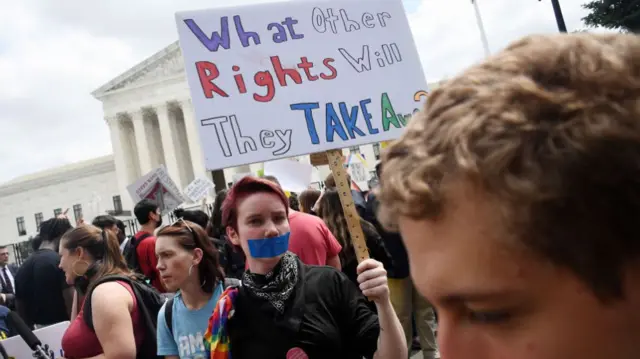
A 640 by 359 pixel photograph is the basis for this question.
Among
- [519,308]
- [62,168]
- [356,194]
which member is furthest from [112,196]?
[519,308]

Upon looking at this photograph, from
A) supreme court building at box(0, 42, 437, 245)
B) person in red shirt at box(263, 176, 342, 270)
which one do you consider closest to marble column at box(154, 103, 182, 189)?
supreme court building at box(0, 42, 437, 245)

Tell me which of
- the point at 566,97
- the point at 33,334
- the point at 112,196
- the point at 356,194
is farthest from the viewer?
the point at 112,196

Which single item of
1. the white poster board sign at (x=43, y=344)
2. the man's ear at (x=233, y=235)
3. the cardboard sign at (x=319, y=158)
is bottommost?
the white poster board sign at (x=43, y=344)


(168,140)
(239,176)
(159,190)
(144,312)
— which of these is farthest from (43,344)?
(168,140)

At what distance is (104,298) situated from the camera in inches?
118

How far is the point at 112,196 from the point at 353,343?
66.8m

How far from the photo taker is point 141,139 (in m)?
57.2

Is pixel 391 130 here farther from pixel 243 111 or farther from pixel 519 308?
pixel 519 308

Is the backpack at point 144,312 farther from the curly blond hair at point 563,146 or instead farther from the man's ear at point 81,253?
the curly blond hair at point 563,146

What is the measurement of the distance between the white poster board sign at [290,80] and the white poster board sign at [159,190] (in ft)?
25.6

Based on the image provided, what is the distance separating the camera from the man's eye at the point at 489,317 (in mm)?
690

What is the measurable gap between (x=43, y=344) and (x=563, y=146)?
3.66 metres

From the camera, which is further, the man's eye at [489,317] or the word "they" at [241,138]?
the word "they" at [241,138]

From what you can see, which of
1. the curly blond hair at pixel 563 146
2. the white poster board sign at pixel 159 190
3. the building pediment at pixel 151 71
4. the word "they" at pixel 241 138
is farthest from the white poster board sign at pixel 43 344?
the building pediment at pixel 151 71
